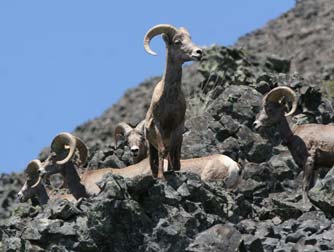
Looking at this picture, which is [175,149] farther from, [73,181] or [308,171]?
[73,181]

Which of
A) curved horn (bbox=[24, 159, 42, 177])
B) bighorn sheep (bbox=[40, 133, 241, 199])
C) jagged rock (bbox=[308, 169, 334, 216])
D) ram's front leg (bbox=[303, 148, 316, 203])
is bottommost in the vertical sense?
jagged rock (bbox=[308, 169, 334, 216])

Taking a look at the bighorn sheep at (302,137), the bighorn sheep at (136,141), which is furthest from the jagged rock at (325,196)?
the bighorn sheep at (136,141)

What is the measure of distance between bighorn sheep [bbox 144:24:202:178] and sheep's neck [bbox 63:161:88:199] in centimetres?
341

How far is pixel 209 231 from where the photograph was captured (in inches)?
727

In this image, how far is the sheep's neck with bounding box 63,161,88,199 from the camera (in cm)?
2391

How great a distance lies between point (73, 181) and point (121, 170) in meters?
0.92

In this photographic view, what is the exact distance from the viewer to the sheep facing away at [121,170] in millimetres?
22328

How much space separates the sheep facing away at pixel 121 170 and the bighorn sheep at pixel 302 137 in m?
0.97

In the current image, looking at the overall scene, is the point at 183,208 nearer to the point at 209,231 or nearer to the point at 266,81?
the point at 209,231

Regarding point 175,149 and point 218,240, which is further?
point 175,149

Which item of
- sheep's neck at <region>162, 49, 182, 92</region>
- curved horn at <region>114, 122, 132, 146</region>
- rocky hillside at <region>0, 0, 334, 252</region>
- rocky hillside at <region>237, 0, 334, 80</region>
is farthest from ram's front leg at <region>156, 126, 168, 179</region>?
rocky hillside at <region>237, 0, 334, 80</region>

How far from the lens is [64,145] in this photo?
2486cm

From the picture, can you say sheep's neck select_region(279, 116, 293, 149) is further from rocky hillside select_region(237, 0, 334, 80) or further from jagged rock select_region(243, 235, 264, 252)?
rocky hillside select_region(237, 0, 334, 80)

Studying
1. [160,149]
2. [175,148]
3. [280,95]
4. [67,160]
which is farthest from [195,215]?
[67,160]
